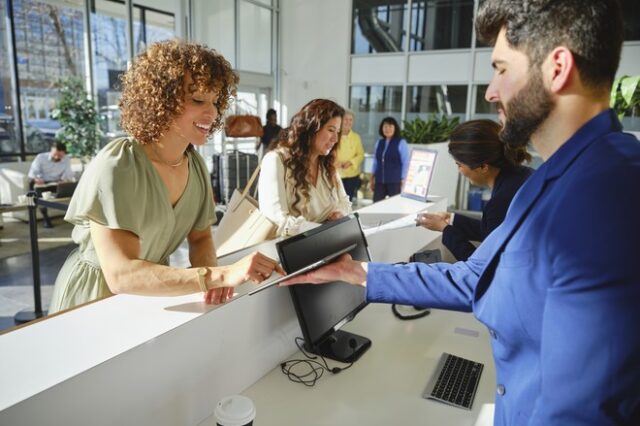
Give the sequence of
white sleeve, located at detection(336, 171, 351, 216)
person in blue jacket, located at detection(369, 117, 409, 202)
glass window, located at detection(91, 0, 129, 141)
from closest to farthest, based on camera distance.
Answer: white sleeve, located at detection(336, 171, 351, 216)
person in blue jacket, located at detection(369, 117, 409, 202)
glass window, located at detection(91, 0, 129, 141)

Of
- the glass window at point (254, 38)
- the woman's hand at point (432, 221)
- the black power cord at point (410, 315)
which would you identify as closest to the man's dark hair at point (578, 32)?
the black power cord at point (410, 315)

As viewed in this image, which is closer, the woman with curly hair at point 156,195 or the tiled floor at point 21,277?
the woman with curly hair at point 156,195

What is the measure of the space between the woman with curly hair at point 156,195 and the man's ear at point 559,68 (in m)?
0.82

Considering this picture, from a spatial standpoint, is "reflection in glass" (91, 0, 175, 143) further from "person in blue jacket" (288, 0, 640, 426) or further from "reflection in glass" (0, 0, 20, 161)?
"person in blue jacket" (288, 0, 640, 426)

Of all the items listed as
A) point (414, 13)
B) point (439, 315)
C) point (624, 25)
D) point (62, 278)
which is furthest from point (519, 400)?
point (414, 13)

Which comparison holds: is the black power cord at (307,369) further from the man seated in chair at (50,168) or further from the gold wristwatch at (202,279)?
the man seated in chair at (50,168)

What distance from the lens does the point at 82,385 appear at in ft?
2.97

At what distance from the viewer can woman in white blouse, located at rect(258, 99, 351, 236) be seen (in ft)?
8.00

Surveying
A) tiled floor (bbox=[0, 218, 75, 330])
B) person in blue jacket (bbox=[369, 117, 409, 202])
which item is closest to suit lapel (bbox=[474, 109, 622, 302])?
tiled floor (bbox=[0, 218, 75, 330])

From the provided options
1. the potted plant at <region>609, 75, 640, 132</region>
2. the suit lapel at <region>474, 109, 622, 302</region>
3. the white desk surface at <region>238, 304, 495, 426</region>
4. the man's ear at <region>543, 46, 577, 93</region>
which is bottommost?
the white desk surface at <region>238, 304, 495, 426</region>

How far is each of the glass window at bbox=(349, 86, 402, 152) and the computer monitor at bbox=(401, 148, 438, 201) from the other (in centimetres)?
638

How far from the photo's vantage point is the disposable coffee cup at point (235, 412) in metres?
0.98

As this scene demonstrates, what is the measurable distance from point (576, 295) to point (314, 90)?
33.1 feet

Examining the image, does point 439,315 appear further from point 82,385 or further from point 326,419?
point 82,385
